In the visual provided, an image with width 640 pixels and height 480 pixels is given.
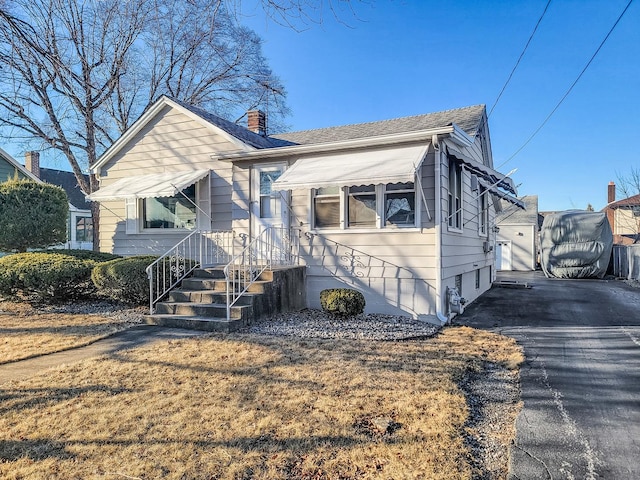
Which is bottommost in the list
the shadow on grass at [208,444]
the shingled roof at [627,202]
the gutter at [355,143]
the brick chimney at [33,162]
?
the shadow on grass at [208,444]

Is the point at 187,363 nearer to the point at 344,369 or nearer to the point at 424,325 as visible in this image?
the point at 344,369

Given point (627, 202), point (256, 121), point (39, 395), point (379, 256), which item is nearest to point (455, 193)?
point (379, 256)

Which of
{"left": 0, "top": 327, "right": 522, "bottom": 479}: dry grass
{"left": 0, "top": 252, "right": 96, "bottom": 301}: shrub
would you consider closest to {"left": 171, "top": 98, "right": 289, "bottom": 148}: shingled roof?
{"left": 0, "top": 252, "right": 96, "bottom": 301}: shrub

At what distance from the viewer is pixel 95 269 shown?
8727 mm

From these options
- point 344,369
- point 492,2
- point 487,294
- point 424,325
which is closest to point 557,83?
point 492,2

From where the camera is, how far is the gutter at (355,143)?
305 inches

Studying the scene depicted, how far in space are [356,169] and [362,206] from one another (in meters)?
1.21

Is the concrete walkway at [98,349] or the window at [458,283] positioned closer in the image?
the concrete walkway at [98,349]

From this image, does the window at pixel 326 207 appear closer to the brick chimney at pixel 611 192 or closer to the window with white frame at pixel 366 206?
the window with white frame at pixel 366 206

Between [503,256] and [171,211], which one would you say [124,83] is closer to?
[171,211]

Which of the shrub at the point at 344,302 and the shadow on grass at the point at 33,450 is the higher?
the shrub at the point at 344,302

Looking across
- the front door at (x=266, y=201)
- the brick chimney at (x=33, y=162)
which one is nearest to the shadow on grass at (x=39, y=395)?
the front door at (x=266, y=201)

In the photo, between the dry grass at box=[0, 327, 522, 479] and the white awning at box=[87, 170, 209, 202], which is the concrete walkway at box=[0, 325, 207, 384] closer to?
the dry grass at box=[0, 327, 522, 479]

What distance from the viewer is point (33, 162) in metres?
23.2
